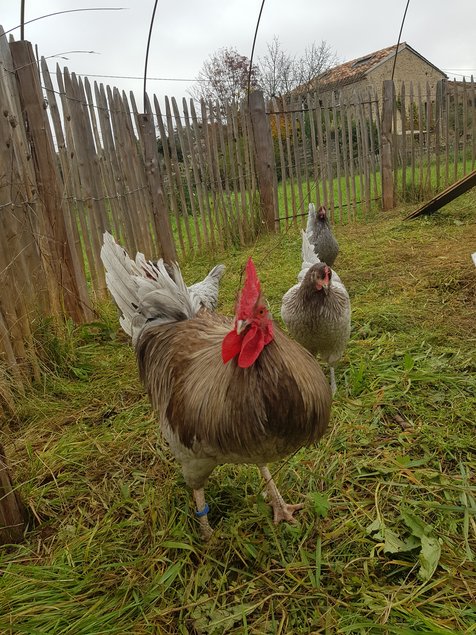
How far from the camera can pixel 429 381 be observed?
10.4 ft

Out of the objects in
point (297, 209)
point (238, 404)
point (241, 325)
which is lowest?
point (238, 404)

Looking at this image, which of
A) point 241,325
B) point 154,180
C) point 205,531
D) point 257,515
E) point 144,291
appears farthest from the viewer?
point 154,180

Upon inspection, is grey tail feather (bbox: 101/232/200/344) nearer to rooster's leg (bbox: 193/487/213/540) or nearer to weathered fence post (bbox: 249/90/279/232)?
rooster's leg (bbox: 193/487/213/540)

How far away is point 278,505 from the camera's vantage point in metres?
2.28

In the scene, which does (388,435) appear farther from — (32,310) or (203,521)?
(32,310)

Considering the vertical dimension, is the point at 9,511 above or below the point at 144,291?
below

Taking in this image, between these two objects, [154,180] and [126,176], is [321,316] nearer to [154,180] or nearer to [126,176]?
[126,176]

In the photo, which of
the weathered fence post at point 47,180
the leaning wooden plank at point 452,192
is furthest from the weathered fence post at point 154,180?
the leaning wooden plank at point 452,192

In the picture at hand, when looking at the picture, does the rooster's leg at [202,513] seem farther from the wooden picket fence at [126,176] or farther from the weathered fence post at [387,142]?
the weathered fence post at [387,142]

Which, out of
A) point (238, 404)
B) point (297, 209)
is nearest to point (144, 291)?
point (238, 404)

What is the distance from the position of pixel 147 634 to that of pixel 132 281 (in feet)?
5.80

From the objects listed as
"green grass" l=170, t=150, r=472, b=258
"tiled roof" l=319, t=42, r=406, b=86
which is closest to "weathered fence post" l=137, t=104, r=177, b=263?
"green grass" l=170, t=150, r=472, b=258

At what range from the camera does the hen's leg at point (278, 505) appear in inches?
88.9

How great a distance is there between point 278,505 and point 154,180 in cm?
515
